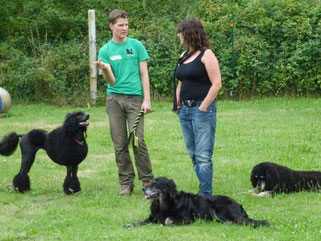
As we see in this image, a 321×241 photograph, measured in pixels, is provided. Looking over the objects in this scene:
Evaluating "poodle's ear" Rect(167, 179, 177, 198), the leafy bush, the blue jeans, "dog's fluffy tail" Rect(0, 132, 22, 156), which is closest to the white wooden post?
the leafy bush

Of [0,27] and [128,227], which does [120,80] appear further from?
[0,27]

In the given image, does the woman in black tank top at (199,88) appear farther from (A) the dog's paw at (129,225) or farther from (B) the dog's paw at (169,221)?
(A) the dog's paw at (129,225)

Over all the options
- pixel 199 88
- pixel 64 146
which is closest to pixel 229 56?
pixel 64 146

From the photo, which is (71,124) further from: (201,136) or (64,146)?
(201,136)

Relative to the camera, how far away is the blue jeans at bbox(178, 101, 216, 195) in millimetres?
7590

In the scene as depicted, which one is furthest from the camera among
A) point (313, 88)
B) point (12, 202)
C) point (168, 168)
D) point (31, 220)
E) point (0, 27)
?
point (0, 27)

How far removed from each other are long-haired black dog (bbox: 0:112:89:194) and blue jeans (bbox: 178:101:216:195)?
1440mm

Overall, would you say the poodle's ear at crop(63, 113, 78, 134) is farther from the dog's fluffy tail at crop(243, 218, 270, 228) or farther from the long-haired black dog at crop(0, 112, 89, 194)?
the dog's fluffy tail at crop(243, 218, 270, 228)

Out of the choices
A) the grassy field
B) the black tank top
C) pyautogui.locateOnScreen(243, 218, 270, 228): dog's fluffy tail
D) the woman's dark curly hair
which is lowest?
the grassy field

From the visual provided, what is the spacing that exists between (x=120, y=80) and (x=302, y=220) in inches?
115

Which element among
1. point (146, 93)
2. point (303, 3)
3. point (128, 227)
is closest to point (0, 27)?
point (303, 3)

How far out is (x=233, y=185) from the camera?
Result: 912cm

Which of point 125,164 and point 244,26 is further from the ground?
point 244,26

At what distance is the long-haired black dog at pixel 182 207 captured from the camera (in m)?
6.91
